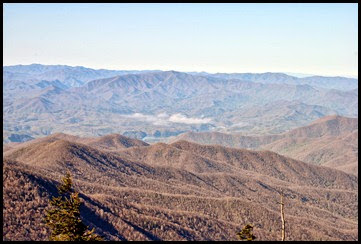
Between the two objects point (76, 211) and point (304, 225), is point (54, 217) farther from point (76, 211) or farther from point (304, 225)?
point (304, 225)

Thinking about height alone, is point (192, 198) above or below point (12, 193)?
below

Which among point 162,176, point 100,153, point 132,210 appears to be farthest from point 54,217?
point 100,153

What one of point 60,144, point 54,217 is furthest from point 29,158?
point 54,217

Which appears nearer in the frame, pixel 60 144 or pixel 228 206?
pixel 228 206

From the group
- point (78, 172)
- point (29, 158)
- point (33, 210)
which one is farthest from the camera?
point (29, 158)

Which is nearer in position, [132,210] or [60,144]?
[132,210]

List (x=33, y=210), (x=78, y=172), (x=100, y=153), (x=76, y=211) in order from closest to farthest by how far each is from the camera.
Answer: (x=76, y=211) < (x=33, y=210) < (x=78, y=172) < (x=100, y=153)

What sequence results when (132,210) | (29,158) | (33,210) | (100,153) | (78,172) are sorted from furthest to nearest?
(100,153), (29,158), (78,172), (132,210), (33,210)

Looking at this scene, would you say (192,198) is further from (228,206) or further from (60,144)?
(60,144)

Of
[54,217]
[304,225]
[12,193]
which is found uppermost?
[54,217]
